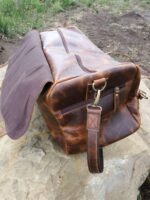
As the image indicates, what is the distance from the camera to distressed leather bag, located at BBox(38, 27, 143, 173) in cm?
167

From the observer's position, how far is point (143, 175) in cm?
214

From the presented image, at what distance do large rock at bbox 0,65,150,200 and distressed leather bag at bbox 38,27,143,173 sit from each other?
111 mm

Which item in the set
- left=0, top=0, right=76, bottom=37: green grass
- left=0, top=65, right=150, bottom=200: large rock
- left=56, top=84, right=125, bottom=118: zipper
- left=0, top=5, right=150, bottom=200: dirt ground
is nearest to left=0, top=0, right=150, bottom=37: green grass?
left=0, top=0, right=76, bottom=37: green grass

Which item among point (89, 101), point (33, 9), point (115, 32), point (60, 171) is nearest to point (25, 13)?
point (33, 9)

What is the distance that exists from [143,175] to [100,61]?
0.61 metres

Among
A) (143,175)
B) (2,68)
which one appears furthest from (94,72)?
(2,68)

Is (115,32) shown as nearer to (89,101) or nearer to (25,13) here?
(25,13)

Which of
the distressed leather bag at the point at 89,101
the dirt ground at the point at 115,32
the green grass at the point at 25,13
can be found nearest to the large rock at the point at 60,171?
the distressed leather bag at the point at 89,101

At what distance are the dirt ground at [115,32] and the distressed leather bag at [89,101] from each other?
1590 millimetres

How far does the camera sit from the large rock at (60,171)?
74.7 inches

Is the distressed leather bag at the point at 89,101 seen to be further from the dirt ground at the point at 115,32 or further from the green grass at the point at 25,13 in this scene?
the green grass at the point at 25,13

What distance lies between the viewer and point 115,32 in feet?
13.9

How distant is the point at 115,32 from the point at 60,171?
8.29 feet

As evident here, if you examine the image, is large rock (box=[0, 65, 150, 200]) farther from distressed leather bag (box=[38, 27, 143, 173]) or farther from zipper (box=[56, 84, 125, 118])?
zipper (box=[56, 84, 125, 118])
